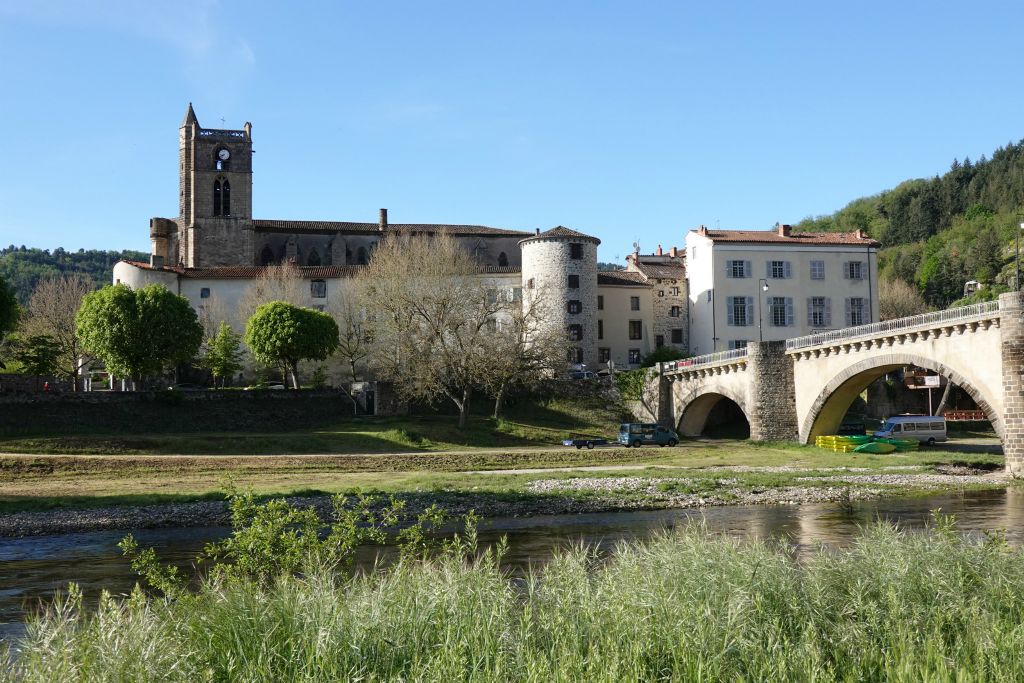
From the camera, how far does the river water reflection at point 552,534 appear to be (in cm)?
2077

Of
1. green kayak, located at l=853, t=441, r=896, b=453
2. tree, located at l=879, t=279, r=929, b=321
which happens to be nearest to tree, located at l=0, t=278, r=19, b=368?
green kayak, located at l=853, t=441, r=896, b=453

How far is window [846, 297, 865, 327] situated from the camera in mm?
76938

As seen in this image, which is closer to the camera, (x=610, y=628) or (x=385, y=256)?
(x=610, y=628)

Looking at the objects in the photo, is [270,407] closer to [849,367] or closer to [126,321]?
[126,321]

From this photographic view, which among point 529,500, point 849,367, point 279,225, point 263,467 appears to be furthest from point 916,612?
point 279,225

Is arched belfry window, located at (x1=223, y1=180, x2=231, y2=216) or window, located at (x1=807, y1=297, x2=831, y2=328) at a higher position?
arched belfry window, located at (x1=223, y1=180, x2=231, y2=216)

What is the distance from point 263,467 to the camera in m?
44.2

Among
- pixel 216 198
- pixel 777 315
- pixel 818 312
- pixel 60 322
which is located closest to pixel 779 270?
pixel 777 315

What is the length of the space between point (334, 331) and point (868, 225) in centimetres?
12164

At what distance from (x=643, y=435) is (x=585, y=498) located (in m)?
24.7

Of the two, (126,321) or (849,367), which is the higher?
(126,321)

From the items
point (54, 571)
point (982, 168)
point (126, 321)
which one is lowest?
point (54, 571)

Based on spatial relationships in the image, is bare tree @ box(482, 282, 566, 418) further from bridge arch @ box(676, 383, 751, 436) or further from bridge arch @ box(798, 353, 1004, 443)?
bridge arch @ box(798, 353, 1004, 443)

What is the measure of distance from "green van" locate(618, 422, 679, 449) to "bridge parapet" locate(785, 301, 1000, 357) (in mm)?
9206
